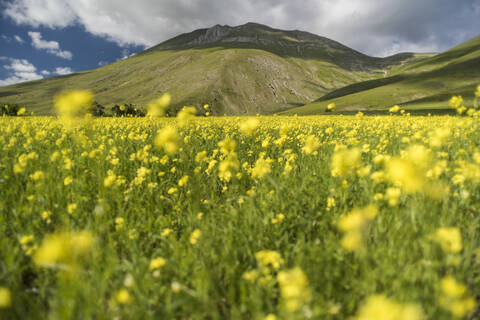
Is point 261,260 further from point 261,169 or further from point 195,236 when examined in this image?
point 261,169

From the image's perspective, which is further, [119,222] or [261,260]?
[119,222]

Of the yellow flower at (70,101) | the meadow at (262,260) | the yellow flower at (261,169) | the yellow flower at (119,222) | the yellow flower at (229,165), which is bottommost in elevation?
the meadow at (262,260)

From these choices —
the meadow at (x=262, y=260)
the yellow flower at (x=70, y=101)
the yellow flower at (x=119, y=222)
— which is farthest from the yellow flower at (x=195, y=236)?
the yellow flower at (x=70, y=101)

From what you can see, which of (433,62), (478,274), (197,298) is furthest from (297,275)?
(433,62)

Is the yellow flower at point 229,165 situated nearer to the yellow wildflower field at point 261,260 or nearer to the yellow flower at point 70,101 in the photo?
the yellow wildflower field at point 261,260

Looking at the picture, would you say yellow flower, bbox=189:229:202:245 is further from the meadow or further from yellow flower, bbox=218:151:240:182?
yellow flower, bbox=218:151:240:182

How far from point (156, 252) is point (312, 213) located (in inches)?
68.3

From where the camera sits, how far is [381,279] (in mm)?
1718

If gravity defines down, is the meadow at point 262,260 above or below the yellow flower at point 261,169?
below

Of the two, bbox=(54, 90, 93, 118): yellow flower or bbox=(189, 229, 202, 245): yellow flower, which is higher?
bbox=(54, 90, 93, 118): yellow flower

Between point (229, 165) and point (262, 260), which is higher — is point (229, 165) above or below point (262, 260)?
above

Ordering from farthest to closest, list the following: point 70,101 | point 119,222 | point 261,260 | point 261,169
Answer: point 261,169
point 119,222
point 70,101
point 261,260

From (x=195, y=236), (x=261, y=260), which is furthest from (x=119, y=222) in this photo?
(x=261, y=260)

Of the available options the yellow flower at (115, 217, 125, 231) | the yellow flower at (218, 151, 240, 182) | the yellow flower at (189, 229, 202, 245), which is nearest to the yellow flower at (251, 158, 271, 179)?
the yellow flower at (218, 151, 240, 182)
